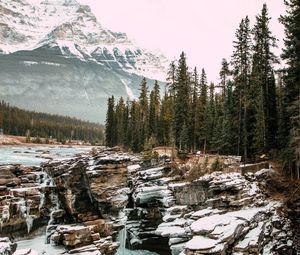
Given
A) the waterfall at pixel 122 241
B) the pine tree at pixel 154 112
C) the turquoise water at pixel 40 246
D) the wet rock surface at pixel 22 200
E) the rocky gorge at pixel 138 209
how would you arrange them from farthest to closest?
the pine tree at pixel 154 112
the wet rock surface at pixel 22 200
the waterfall at pixel 122 241
the turquoise water at pixel 40 246
the rocky gorge at pixel 138 209

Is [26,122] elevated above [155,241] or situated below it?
above

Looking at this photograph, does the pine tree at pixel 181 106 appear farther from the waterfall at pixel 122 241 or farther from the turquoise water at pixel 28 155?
the turquoise water at pixel 28 155

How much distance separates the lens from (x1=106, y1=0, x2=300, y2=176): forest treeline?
37.8 m

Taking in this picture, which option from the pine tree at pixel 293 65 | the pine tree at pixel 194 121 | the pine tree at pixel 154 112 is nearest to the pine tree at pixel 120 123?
the pine tree at pixel 154 112

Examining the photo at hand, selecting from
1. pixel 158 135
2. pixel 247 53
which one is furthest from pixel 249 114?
pixel 158 135

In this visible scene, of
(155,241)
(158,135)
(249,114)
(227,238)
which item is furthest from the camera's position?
(158,135)

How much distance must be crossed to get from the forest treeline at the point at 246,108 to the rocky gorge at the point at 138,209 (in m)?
6.27

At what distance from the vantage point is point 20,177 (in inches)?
2069

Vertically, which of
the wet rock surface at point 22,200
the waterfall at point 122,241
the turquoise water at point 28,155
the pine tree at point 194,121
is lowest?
the waterfall at point 122,241

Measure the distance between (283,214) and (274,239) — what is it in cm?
263

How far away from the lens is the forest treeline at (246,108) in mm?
37750

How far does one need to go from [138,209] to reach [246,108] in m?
18.9

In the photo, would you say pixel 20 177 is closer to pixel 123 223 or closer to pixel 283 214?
pixel 123 223

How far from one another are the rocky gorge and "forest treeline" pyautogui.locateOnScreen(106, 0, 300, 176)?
627 centimetres
